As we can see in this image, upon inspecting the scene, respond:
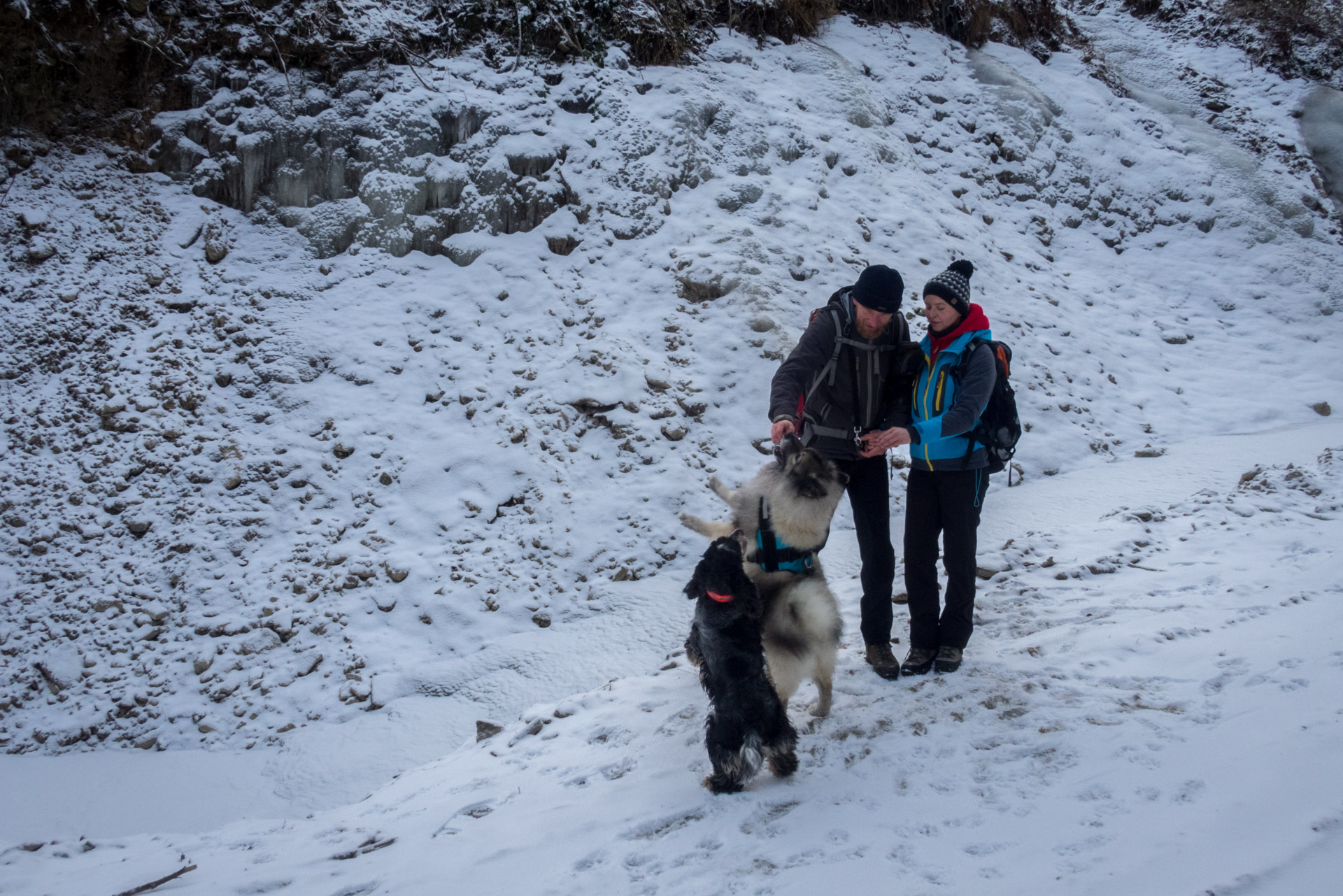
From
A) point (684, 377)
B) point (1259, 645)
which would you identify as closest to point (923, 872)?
point (1259, 645)

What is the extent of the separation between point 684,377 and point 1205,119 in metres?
11.8

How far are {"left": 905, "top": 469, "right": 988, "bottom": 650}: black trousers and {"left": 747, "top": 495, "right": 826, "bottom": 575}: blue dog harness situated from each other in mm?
644

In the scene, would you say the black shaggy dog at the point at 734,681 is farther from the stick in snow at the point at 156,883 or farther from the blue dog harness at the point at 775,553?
the stick in snow at the point at 156,883

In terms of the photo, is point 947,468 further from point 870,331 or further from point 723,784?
point 723,784

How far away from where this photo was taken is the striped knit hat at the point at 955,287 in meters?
3.55

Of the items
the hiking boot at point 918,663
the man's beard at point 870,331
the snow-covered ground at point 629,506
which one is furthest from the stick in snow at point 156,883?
the man's beard at point 870,331

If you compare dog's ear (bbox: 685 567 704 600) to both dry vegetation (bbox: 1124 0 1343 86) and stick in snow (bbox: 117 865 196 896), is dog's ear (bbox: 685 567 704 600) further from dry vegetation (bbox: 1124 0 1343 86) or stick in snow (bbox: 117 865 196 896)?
dry vegetation (bbox: 1124 0 1343 86)

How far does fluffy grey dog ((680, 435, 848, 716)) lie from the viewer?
11.2 feet

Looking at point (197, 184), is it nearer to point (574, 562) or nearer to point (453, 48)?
point (453, 48)

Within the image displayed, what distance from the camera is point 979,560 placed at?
5.30 meters

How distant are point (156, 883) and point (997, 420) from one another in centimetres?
438

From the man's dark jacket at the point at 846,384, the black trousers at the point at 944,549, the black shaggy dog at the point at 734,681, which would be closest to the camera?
the black shaggy dog at the point at 734,681

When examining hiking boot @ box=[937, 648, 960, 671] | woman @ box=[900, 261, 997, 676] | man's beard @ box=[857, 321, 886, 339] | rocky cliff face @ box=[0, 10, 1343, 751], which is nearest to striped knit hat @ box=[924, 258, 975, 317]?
woman @ box=[900, 261, 997, 676]

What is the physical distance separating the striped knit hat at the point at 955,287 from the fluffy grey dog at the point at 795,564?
101cm
